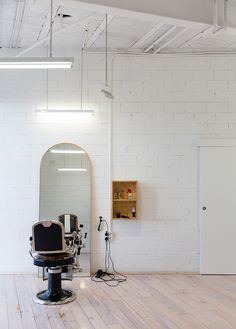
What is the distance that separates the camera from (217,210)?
646cm

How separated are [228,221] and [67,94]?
315 cm

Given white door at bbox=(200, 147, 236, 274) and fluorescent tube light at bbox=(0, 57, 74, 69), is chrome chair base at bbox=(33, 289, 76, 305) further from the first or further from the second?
fluorescent tube light at bbox=(0, 57, 74, 69)

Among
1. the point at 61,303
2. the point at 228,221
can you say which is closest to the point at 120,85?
the point at 228,221

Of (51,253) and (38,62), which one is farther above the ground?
(38,62)

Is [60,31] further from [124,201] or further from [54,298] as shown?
[54,298]

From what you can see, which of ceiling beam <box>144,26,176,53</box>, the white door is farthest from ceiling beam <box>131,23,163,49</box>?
the white door

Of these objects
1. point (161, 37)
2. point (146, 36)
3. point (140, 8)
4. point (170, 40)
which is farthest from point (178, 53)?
point (140, 8)

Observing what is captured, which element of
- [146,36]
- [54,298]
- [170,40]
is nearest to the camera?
[54,298]

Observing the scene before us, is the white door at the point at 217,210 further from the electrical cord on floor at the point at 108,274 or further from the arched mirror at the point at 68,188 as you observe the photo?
the arched mirror at the point at 68,188

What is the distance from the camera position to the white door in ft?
21.1

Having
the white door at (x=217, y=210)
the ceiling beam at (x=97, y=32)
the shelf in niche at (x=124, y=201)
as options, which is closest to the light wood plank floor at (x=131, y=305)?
the white door at (x=217, y=210)

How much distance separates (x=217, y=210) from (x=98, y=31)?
3.18 m

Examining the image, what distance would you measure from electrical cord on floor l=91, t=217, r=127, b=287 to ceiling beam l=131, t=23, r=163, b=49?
2671 mm

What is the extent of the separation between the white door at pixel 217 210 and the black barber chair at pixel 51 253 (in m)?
2.40
